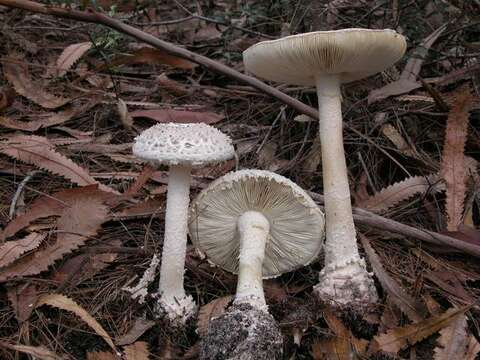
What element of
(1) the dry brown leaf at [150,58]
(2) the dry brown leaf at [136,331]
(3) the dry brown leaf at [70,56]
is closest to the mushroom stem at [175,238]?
(2) the dry brown leaf at [136,331]

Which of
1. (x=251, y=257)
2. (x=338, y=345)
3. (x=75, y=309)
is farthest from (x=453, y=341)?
(x=75, y=309)

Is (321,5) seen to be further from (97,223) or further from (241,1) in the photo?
(97,223)

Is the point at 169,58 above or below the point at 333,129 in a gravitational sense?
above

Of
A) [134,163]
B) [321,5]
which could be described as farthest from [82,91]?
[321,5]

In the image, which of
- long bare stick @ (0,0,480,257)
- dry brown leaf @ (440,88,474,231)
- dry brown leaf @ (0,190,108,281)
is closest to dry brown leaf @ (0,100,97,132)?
long bare stick @ (0,0,480,257)

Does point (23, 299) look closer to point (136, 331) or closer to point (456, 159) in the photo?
point (136, 331)

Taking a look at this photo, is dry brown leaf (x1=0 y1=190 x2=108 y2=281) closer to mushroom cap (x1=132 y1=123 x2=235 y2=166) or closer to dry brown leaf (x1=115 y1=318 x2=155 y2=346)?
dry brown leaf (x1=115 y1=318 x2=155 y2=346)

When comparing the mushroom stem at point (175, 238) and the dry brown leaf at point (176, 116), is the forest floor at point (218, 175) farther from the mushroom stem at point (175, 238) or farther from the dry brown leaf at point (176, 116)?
the mushroom stem at point (175, 238)
